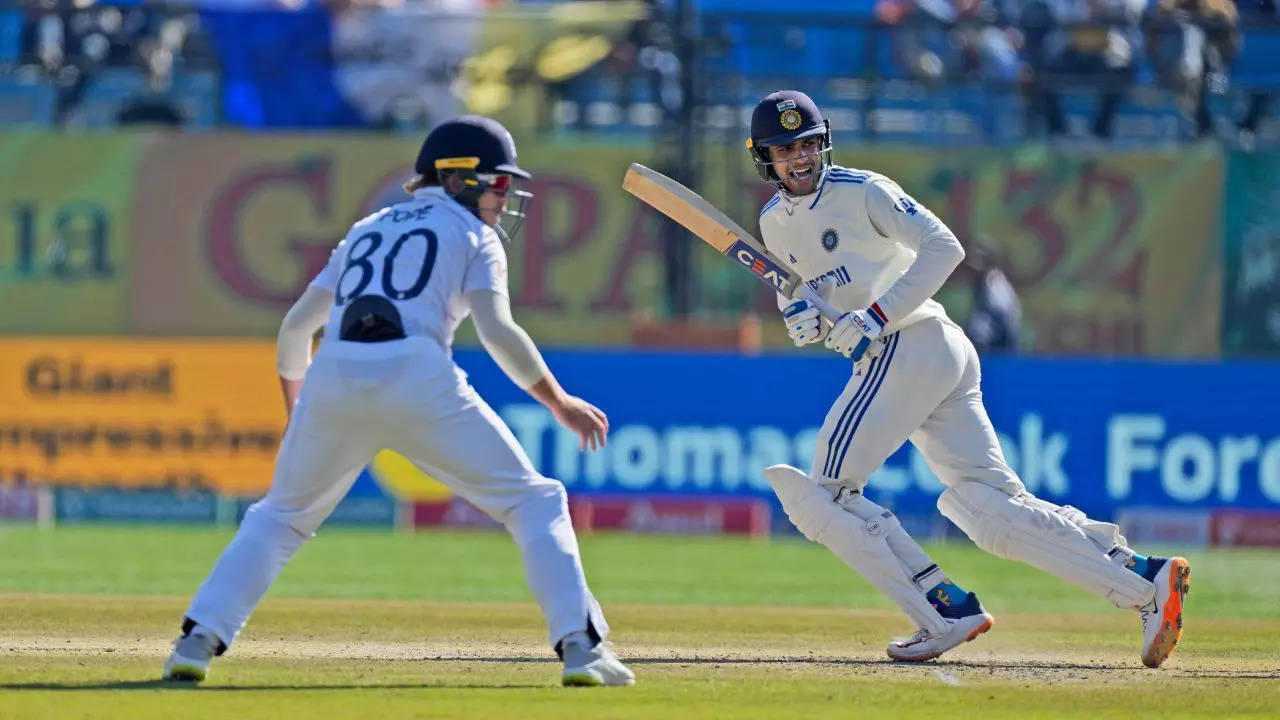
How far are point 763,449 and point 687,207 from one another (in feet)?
25.2

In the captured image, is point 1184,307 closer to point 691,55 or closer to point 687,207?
point 691,55

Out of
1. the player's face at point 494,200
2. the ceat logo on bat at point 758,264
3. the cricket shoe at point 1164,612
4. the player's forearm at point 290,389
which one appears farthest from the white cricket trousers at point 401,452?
the cricket shoe at point 1164,612

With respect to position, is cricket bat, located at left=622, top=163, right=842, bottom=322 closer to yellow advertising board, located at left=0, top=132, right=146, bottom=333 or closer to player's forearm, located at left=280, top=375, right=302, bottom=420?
player's forearm, located at left=280, top=375, right=302, bottom=420

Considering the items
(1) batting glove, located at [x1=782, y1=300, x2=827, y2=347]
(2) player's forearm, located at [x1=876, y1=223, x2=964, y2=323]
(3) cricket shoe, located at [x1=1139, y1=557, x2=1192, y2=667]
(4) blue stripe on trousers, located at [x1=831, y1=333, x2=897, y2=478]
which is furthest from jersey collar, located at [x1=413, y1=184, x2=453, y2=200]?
(3) cricket shoe, located at [x1=1139, y1=557, x2=1192, y2=667]

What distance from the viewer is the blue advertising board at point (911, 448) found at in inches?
632

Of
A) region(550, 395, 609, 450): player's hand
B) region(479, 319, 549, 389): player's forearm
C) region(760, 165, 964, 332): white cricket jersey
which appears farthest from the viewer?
region(760, 165, 964, 332): white cricket jersey

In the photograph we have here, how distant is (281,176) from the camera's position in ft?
60.8

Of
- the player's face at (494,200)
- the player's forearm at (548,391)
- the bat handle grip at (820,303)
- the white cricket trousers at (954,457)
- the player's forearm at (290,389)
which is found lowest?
the white cricket trousers at (954,457)

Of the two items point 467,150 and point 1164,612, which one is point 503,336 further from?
point 1164,612

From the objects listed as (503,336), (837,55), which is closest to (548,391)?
(503,336)

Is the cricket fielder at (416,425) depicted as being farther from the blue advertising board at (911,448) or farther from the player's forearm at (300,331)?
the blue advertising board at (911,448)

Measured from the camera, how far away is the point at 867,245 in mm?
8289

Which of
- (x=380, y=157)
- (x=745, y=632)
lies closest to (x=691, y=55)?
(x=380, y=157)

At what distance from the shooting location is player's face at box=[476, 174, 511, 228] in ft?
23.1
